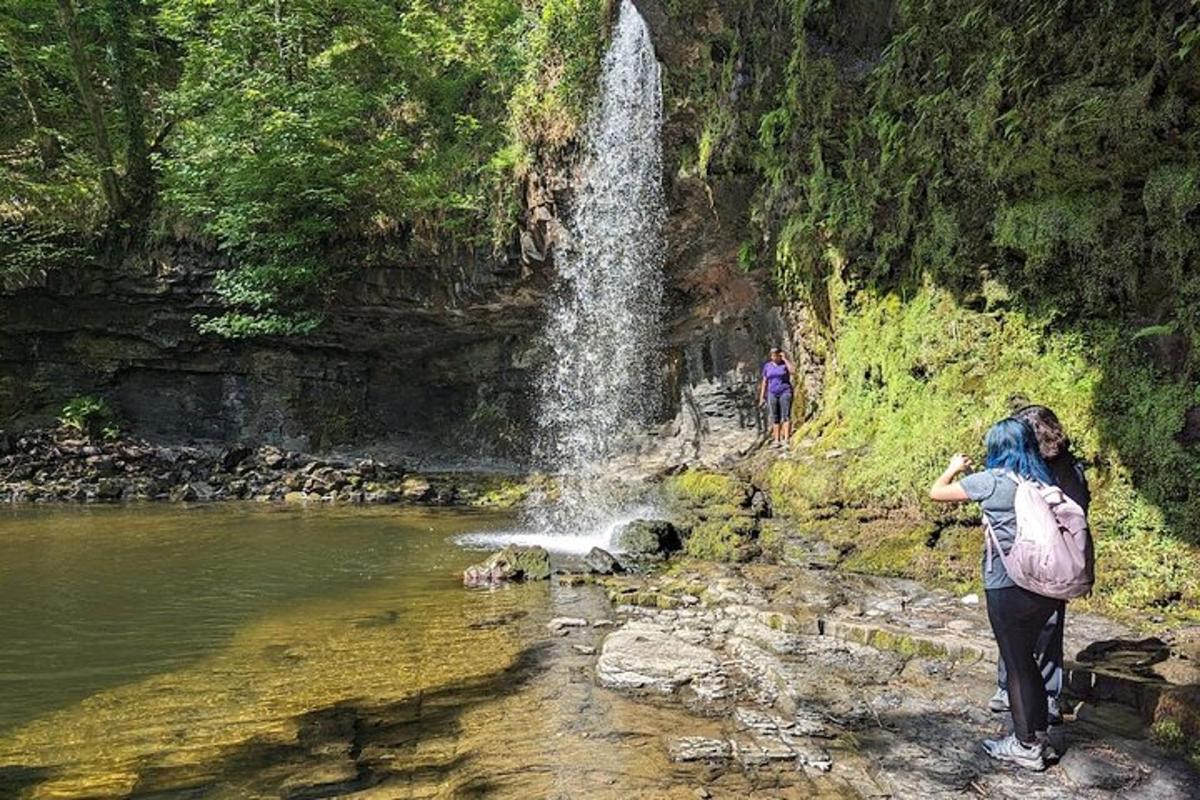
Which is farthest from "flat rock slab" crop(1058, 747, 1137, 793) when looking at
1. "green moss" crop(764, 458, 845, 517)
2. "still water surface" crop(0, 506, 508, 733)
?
"green moss" crop(764, 458, 845, 517)

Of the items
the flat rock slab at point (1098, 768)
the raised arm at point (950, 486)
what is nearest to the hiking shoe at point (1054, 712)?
the flat rock slab at point (1098, 768)

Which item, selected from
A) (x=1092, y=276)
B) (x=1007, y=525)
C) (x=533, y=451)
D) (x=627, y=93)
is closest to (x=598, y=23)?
(x=627, y=93)

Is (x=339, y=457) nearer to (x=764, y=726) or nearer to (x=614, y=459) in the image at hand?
(x=614, y=459)

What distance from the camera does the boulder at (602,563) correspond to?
9359mm

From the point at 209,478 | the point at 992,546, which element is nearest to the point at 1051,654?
the point at 992,546

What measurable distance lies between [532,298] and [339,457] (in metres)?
7.66

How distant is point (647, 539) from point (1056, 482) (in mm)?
6800

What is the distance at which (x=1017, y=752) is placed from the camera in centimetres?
385

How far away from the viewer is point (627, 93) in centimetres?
1684

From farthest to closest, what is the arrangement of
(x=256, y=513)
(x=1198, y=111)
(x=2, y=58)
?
(x=2, y=58) < (x=256, y=513) < (x=1198, y=111)

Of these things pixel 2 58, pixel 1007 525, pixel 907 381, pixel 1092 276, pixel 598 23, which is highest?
pixel 2 58

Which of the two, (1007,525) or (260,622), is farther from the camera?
(260,622)

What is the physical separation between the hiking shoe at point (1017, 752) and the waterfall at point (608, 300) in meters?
9.57

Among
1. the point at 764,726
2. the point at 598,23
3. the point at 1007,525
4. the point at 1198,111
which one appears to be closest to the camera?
the point at 1007,525
